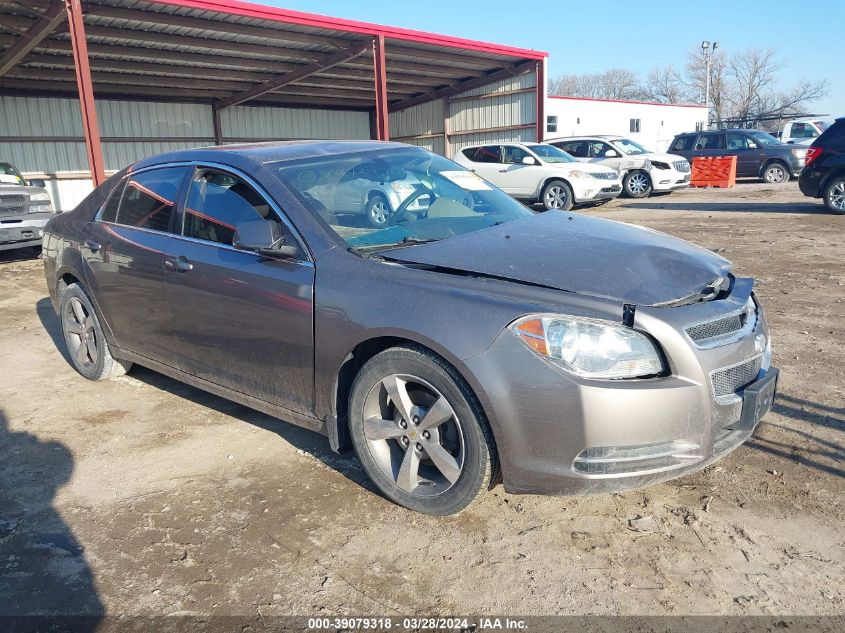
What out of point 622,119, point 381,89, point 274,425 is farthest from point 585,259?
point 622,119

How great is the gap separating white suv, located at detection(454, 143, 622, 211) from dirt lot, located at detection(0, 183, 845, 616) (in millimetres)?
11280

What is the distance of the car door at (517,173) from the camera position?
51.0 ft

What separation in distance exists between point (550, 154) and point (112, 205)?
12.8 metres

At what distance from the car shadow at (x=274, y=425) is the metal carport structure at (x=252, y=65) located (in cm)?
825

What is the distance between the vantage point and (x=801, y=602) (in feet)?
7.59

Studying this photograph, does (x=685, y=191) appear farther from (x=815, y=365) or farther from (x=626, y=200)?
(x=815, y=365)

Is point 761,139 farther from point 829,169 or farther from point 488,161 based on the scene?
point 488,161

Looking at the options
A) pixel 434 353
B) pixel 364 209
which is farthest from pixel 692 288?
pixel 364 209

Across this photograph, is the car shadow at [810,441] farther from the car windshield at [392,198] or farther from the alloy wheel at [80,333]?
the alloy wheel at [80,333]

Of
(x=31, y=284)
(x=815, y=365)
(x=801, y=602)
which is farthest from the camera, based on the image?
(x=31, y=284)

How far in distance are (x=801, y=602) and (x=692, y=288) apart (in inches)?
48.0

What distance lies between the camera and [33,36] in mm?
14203

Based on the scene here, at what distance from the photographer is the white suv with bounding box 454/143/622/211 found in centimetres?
1520

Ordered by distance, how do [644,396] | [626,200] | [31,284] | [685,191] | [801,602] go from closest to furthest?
[801,602] → [644,396] → [31,284] → [626,200] → [685,191]
